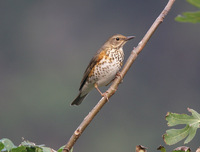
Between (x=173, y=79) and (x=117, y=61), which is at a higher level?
(x=117, y=61)

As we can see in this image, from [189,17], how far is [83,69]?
54122 mm

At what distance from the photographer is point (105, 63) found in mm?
5914

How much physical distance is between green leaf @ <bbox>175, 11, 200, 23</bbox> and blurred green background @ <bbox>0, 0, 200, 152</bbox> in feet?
124

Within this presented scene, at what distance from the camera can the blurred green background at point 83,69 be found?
49812 mm

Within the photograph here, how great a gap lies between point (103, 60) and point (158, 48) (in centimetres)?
6148

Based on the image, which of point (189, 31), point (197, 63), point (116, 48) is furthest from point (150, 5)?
point (116, 48)

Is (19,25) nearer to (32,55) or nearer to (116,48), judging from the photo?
(32,55)

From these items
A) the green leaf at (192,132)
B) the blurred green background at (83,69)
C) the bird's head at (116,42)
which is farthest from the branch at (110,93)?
the blurred green background at (83,69)

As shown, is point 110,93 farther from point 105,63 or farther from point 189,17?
→ point 105,63

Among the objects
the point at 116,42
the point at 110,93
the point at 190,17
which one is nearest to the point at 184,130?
the point at 110,93

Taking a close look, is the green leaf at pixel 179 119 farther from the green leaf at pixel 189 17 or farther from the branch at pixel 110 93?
the green leaf at pixel 189 17

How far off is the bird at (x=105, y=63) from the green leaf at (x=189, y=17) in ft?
12.5

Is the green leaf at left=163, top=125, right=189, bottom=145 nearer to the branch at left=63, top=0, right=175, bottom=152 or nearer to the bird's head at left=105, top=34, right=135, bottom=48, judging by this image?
the branch at left=63, top=0, right=175, bottom=152

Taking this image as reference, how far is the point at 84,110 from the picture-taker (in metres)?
48.0
